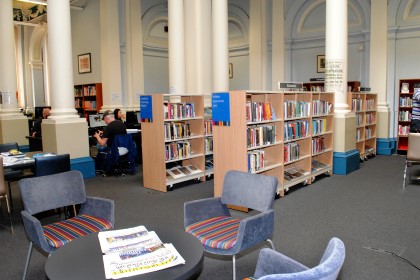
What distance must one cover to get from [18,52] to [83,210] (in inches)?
617

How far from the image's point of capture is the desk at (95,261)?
189 cm

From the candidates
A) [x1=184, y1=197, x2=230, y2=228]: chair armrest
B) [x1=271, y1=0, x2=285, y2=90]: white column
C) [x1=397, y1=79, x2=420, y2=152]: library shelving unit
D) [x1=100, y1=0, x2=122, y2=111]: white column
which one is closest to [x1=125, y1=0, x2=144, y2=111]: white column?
[x1=100, y1=0, x2=122, y2=111]: white column

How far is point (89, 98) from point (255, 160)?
823 centimetres

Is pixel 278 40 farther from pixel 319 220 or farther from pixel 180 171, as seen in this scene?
pixel 319 220

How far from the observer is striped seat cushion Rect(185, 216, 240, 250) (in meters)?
2.77

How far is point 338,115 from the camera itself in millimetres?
7328

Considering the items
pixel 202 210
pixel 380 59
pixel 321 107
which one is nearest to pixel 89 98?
pixel 321 107

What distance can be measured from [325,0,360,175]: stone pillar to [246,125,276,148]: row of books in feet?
7.28

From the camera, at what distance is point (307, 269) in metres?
1.79

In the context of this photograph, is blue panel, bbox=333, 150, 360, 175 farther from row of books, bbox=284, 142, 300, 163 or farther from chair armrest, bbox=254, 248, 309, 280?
chair armrest, bbox=254, 248, 309, 280

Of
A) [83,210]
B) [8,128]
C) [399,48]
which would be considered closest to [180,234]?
[83,210]

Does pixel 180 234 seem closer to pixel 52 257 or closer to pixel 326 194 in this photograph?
pixel 52 257

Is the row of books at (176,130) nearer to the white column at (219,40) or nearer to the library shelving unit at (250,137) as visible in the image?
the library shelving unit at (250,137)

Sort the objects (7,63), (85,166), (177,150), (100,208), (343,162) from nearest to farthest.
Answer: (100,208) < (177,150) < (85,166) < (343,162) < (7,63)
